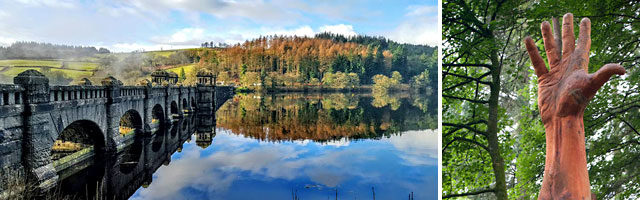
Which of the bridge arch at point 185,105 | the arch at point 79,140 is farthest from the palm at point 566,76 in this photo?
the bridge arch at point 185,105

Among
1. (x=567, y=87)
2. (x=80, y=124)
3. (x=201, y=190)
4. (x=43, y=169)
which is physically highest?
(x=567, y=87)

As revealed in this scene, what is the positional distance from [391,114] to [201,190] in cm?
1804

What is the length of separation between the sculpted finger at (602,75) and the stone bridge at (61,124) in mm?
6019

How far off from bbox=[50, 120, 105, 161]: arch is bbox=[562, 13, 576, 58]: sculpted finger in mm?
8072

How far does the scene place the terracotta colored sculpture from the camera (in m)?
2.17

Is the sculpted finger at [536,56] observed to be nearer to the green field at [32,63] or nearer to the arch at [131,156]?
the arch at [131,156]

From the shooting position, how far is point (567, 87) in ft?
7.14

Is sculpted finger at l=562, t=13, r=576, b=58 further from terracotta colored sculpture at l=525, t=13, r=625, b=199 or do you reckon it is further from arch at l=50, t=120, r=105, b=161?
arch at l=50, t=120, r=105, b=161

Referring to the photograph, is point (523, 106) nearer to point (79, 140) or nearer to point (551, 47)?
point (551, 47)

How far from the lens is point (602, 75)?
6.57ft

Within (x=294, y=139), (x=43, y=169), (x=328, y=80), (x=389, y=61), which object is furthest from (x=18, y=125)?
(x=389, y=61)

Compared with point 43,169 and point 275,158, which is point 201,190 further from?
point 275,158

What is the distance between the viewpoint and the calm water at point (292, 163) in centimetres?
742

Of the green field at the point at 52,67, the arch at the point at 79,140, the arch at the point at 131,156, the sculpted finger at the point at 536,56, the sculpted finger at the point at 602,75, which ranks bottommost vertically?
the arch at the point at 131,156
